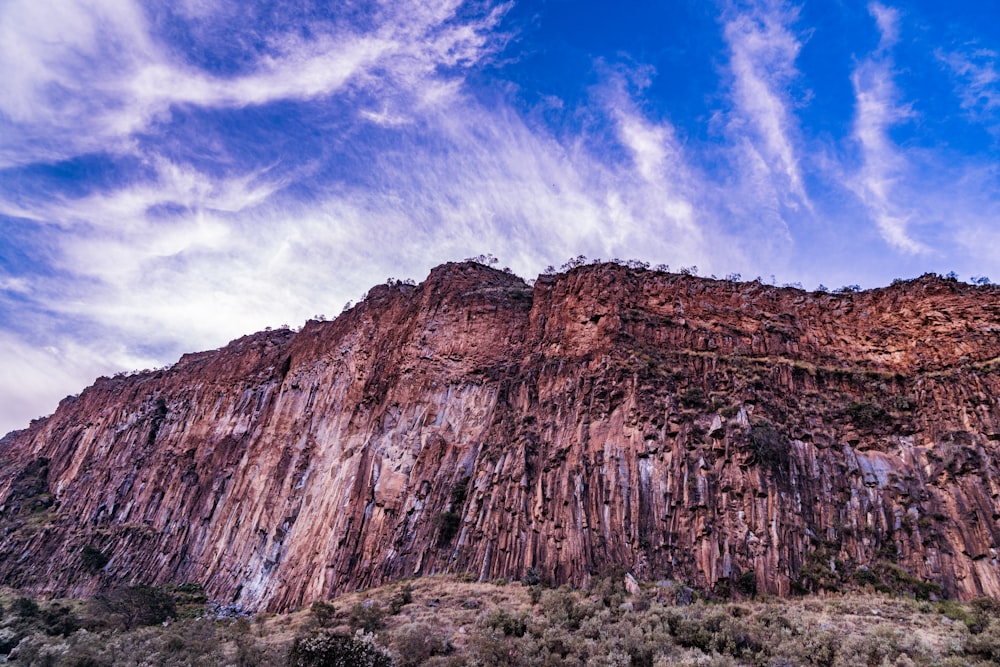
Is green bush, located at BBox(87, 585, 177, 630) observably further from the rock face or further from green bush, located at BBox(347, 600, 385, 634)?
green bush, located at BBox(347, 600, 385, 634)

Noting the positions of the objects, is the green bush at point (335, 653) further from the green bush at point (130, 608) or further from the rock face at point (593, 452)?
the green bush at point (130, 608)

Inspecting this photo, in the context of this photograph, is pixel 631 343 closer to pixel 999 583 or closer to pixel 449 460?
pixel 449 460

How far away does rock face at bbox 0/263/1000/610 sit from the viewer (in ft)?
78.0

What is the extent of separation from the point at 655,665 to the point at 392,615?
35.5 ft

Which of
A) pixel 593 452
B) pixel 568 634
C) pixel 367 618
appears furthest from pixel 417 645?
pixel 593 452

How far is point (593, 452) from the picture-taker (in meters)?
28.6

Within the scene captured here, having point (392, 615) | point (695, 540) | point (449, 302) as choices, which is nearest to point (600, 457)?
point (695, 540)

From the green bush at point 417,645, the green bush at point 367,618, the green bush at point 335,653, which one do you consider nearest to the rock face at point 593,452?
the green bush at point 367,618

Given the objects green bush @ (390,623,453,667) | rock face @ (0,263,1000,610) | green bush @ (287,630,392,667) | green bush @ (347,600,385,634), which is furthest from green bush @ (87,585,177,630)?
green bush @ (390,623,453,667)

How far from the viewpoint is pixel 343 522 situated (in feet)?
106

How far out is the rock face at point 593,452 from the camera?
2377 cm

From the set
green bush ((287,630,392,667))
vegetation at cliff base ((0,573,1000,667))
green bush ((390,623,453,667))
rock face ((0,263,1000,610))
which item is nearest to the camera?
vegetation at cliff base ((0,573,1000,667))

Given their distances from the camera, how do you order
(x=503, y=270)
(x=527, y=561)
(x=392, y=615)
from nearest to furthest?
(x=392, y=615), (x=527, y=561), (x=503, y=270)

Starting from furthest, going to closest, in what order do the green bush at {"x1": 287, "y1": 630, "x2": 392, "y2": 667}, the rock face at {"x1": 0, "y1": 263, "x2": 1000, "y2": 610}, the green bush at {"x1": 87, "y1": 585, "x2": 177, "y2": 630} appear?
the green bush at {"x1": 87, "y1": 585, "x2": 177, "y2": 630}, the rock face at {"x1": 0, "y1": 263, "x2": 1000, "y2": 610}, the green bush at {"x1": 287, "y1": 630, "x2": 392, "y2": 667}
